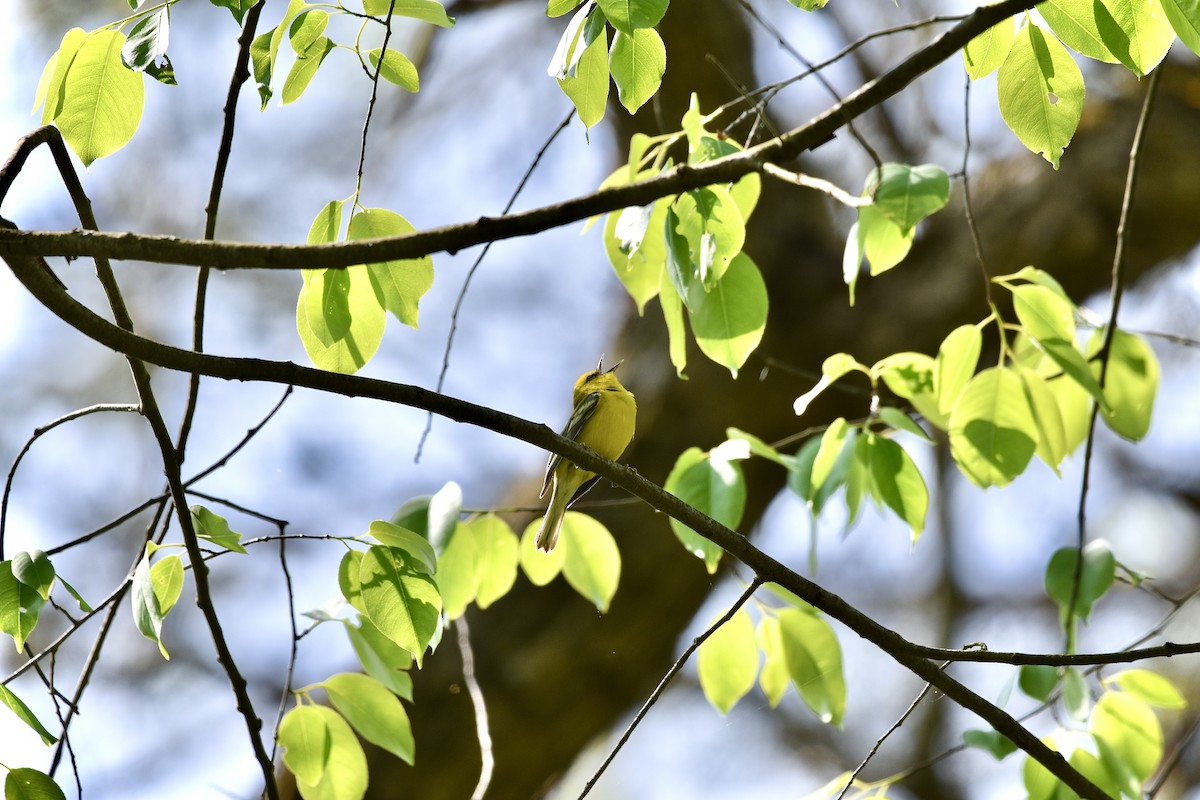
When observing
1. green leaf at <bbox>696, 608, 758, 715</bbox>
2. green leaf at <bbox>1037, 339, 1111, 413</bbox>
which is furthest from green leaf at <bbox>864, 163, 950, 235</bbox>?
green leaf at <bbox>696, 608, 758, 715</bbox>

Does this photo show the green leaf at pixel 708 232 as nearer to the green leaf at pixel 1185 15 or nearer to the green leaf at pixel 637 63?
the green leaf at pixel 637 63

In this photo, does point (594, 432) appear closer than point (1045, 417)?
No

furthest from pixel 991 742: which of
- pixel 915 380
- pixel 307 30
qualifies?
pixel 307 30

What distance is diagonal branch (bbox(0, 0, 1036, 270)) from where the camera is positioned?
106 centimetres

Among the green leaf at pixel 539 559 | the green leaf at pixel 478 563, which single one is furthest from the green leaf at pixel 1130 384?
the green leaf at pixel 478 563

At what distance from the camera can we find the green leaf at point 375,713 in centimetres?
186

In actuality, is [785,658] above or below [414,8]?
below

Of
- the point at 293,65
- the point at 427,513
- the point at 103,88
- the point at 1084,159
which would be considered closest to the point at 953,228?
the point at 1084,159

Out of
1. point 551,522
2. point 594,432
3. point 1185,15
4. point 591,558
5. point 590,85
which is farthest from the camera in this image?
point 594,432

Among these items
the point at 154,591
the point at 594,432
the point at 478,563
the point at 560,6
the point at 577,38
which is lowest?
the point at 154,591

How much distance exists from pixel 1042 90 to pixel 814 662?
1.17 m

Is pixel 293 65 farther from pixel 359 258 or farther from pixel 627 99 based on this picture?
pixel 359 258

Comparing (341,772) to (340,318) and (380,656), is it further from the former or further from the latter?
(340,318)

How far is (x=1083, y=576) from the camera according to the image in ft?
6.67
